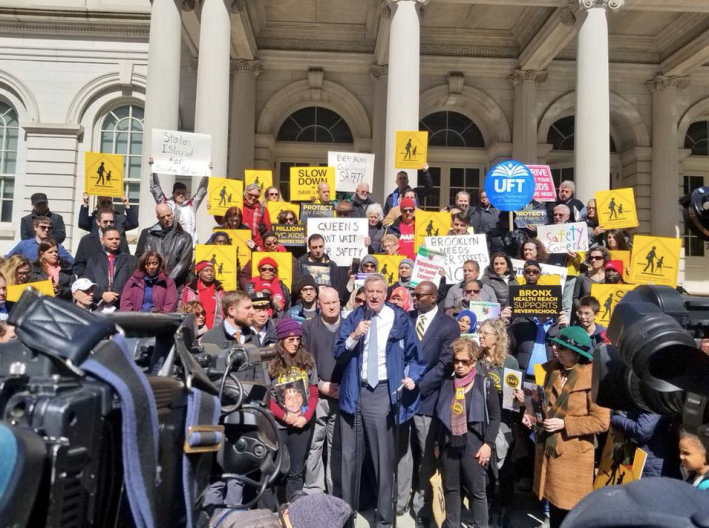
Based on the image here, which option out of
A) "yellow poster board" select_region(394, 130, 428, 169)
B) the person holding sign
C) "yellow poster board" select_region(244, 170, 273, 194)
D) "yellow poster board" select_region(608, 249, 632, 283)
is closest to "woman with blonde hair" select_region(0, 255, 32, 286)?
the person holding sign

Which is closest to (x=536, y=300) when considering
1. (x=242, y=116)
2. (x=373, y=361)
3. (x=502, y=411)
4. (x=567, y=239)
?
(x=502, y=411)

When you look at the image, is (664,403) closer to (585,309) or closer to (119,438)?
(119,438)

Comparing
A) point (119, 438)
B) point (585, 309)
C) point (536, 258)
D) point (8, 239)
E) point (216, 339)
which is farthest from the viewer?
point (8, 239)

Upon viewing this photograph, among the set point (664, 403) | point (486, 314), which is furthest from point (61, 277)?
point (664, 403)

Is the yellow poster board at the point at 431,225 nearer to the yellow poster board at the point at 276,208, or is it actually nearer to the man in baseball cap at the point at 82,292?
the yellow poster board at the point at 276,208

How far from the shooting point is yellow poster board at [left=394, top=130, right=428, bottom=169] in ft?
34.1

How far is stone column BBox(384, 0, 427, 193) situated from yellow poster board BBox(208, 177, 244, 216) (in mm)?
2804

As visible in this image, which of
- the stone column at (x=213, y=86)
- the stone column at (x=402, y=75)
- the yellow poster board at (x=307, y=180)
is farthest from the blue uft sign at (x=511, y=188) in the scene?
the stone column at (x=213, y=86)

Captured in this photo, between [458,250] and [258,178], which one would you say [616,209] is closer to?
[458,250]

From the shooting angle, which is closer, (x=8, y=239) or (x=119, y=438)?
(x=119, y=438)

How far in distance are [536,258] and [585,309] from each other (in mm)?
1798

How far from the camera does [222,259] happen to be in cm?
783

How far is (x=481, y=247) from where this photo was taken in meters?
8.30

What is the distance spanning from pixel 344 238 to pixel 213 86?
4845mm
